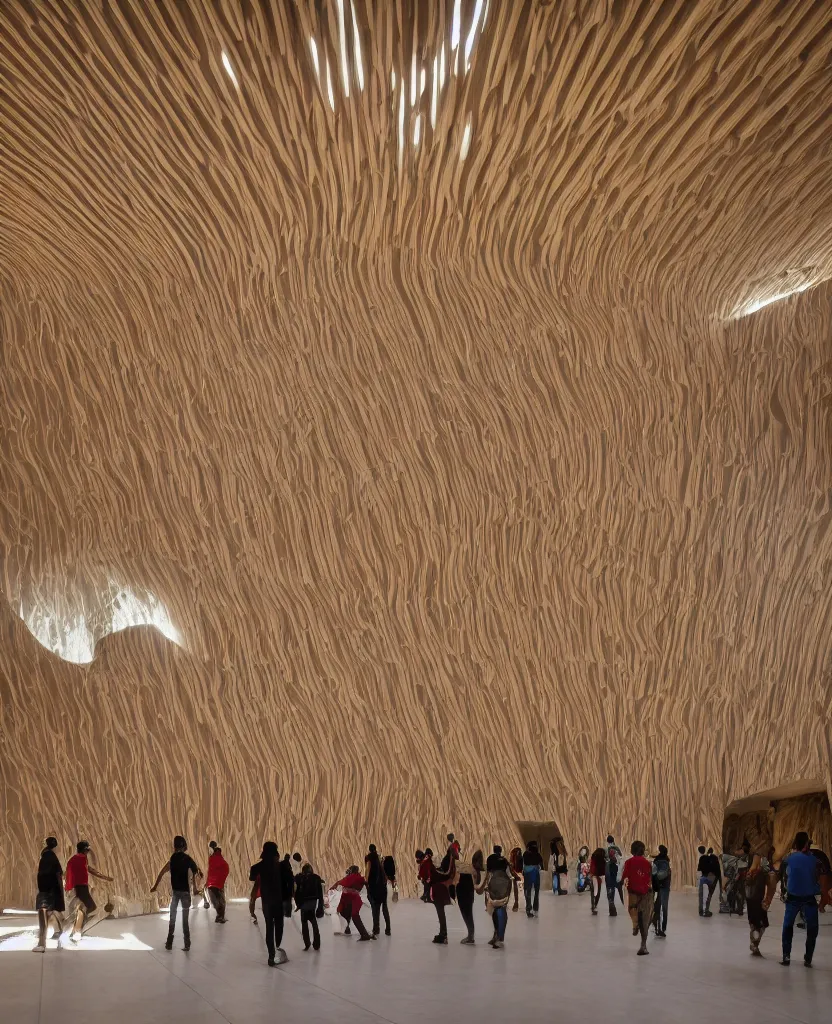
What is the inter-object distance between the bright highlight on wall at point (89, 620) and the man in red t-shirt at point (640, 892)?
774cm

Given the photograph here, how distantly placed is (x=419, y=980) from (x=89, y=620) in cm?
859

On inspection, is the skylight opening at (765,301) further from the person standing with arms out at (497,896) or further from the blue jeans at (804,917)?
the blue jeans at (804,917)

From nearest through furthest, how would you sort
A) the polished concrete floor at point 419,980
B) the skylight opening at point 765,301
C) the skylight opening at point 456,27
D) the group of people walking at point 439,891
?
the polished concrete floor at point 419,980
the group of people walking at point 439,891
the skylight opening at point 456,27
the skylight opening at point 765,301

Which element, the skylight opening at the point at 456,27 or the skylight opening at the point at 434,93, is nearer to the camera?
the skylight opening at the point at 456,27

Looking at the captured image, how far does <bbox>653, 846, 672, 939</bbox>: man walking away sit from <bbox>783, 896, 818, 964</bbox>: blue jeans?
171 cm

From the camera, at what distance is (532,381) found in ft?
49.4

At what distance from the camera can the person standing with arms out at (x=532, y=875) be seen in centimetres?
1143

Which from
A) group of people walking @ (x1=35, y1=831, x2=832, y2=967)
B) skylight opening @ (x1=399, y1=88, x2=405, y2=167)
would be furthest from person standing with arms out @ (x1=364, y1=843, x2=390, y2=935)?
skylight opening @ (x1=399, y1=88, x2=405, y2=167)

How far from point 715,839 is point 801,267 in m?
7.81

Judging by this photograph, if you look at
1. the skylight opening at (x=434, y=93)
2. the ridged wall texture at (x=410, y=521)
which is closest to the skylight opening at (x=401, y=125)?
the skylight opening at (x=434, y=93)

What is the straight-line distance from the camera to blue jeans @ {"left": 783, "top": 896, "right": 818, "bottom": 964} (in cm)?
741

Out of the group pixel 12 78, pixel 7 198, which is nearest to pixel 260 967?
pixel 12 78

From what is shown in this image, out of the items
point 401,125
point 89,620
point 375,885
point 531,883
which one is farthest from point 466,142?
point 531,883

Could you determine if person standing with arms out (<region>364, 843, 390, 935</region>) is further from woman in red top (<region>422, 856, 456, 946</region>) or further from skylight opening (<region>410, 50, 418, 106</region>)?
skylight opening (<region>410, 50, 418, 106</region>)
